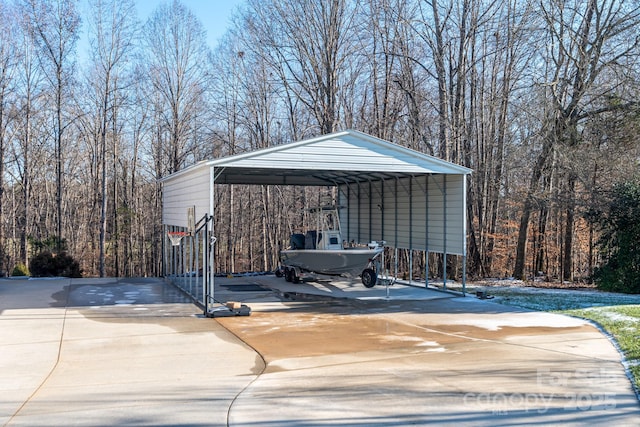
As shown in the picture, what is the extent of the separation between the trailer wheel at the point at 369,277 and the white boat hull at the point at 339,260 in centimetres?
35

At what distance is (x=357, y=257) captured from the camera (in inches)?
623

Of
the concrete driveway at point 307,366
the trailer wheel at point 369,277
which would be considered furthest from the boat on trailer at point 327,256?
the concrete driveway at point 307,366

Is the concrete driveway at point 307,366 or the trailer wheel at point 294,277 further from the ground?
the trailer wheel at point 294,277

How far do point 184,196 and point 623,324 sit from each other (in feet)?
35.6

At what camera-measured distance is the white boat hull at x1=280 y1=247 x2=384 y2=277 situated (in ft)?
51.8

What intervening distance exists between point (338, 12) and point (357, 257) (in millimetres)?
13156

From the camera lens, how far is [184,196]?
1584cm

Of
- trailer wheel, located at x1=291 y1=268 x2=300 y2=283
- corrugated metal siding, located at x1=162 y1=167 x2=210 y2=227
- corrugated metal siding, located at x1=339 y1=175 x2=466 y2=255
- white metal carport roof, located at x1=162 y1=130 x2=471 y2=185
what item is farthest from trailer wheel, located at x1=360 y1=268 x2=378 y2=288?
corrugated metal siding, located at x1=162 y1=167 x2=210 y2=227

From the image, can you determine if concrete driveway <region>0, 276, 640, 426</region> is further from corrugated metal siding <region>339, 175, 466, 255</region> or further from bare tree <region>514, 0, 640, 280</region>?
bare tree <region>514, 0, 640, 280</region>

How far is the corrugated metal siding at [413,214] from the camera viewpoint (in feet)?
50.3

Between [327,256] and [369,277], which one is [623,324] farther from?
[327,256]

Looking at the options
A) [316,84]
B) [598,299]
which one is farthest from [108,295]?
[316,84]

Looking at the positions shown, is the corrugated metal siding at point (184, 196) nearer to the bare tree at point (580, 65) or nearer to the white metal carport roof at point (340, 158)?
the white metal carport roof at point (340, 158)

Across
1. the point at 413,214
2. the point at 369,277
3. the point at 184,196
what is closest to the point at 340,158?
the point at 369,277
